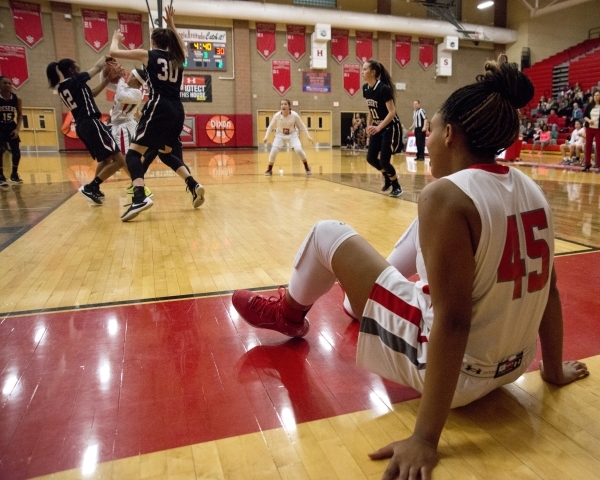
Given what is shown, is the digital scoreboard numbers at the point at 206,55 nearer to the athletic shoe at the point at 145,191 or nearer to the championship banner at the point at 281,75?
the championship banner at the point at 281,75

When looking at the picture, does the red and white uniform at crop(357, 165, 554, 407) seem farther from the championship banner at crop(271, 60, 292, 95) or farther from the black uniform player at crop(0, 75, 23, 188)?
the championship banner at crop(271, 60, 292, 95)

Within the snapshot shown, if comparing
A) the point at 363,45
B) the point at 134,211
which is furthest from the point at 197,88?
the point at 134,211

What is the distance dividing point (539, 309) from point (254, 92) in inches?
786

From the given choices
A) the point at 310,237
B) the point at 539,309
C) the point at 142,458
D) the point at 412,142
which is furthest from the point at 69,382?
the point at 412,142

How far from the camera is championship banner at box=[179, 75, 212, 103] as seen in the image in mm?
19172

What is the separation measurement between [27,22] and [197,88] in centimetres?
619

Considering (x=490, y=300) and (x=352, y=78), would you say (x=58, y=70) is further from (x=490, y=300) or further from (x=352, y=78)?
(x=352, y=78)

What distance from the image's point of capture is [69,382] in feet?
5.61

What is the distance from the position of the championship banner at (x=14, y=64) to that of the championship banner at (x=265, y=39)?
8.65 meters

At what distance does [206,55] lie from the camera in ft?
62.6

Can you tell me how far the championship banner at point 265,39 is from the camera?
64.6 feet

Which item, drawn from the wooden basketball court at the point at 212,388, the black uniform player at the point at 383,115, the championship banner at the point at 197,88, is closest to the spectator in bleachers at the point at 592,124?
the black uniform player at the point at 383,115

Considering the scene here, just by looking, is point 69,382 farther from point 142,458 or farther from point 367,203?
→ point 367,203

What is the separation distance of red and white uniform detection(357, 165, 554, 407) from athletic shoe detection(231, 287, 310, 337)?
553 millimetres
